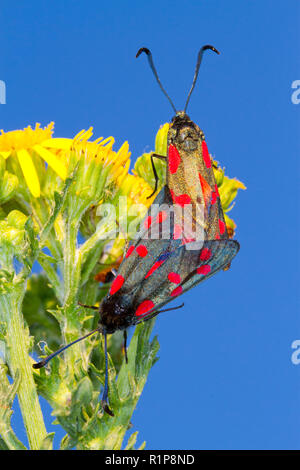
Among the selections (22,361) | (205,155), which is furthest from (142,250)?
(205,155)

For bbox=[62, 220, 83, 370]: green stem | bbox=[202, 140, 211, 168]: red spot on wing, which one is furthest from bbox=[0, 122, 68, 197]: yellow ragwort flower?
bbox=[202, 140, 211, 168]: red spot on wing

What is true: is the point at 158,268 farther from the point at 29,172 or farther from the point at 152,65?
the point at 152,65

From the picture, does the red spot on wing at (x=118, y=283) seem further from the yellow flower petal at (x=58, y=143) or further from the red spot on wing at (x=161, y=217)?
the yellow flower petal at (x=58, y=143)

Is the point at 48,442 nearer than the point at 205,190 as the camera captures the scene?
Yes

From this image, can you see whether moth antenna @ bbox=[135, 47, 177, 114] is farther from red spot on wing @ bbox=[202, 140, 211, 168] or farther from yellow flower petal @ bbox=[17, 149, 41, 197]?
yellow flower petal @ bbox=[17, 149, 41, 197]

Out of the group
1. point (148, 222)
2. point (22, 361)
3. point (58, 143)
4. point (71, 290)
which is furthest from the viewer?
point (58, 143)
